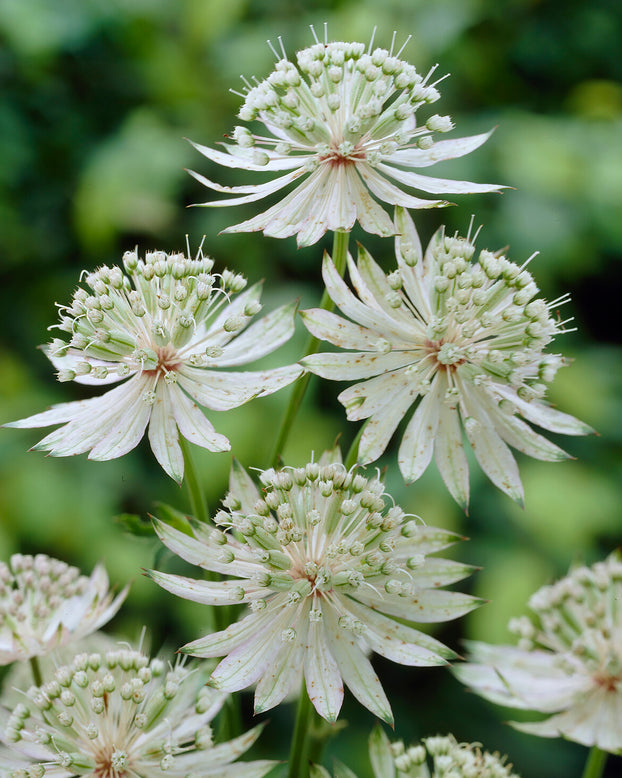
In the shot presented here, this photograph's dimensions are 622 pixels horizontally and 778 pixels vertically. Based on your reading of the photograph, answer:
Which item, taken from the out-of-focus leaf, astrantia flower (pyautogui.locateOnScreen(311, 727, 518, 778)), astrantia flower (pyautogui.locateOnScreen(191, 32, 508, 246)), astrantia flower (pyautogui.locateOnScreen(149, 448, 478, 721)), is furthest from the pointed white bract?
the out-of-focus leaf

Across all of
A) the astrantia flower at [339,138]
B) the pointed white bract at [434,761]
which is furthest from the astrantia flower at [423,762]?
the astrantia flower at [339,138]

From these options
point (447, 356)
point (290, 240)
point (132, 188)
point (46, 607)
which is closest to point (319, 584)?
point (447, 356)

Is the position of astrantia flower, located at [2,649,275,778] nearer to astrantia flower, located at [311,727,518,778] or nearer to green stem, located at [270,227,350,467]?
astrantia flower, located at [311,727,518,778]

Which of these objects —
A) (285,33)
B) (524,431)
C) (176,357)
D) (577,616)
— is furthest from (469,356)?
(285,33)

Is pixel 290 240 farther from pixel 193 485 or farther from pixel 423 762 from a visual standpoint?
pixel 423 762

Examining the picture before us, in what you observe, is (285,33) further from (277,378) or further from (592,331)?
(277,378)

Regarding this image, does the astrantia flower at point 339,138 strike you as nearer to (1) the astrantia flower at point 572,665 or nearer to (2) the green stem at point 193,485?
(2) the green stem at point 193,485

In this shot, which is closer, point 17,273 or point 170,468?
point 170,468
